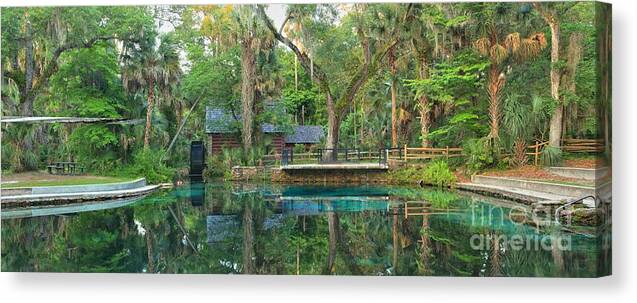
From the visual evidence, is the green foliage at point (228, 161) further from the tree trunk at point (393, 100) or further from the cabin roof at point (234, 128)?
the tree trunk at point (393, 100)

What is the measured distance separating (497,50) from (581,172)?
6.81ft

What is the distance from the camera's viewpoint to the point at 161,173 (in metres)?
10.6

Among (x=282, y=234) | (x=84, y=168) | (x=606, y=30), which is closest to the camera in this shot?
(x=606, y=30)

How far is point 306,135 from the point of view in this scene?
34.6 feet

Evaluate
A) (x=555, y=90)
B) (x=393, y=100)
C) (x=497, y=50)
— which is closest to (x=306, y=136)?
(x=393, y=100)

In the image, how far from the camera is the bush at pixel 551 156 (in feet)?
32.0

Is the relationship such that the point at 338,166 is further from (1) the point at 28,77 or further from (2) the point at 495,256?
(1) the point at 28,77

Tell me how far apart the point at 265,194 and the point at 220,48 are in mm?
2280

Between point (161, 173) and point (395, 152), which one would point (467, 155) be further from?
point (161, 173)

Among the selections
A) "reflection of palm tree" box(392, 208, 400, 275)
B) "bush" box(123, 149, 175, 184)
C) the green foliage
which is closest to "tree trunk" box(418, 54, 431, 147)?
"reflection of palm tree" box(392, 208, 400, 275)

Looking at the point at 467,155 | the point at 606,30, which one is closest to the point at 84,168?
the point at 467,155

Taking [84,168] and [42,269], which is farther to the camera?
[84,168]

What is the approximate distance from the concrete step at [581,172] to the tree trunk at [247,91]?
14.4 feet

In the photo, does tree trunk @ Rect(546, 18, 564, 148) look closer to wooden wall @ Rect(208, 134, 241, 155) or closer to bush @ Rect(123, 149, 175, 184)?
wooden wall @ Rect(208, 134, 241, 155)
